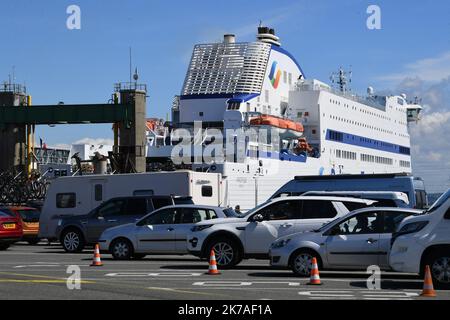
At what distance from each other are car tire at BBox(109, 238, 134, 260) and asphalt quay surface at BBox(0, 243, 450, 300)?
2.64 ft

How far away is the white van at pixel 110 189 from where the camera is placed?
88.1 feet

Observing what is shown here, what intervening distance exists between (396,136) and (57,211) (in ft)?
188

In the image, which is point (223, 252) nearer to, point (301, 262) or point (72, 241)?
→ point (301, 262)

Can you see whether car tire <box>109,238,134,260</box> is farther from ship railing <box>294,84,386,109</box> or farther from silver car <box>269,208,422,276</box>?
ship railing <box>294,84,386,109</box>

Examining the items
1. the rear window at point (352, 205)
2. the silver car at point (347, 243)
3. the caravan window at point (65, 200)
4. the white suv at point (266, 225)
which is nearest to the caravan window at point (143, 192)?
the caravan window at point (65, 200)

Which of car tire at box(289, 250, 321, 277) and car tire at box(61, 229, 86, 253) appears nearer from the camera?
car tire at box(289, 250, 321, 277)

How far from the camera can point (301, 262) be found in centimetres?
1549

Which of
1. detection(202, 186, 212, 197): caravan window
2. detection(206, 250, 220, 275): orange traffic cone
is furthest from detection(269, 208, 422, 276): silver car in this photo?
detection(202, 186, 212, 197): caravan window

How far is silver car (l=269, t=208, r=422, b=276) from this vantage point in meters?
15.2

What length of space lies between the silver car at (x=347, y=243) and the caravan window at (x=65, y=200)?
1321cm

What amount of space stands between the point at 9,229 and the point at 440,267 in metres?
15.3

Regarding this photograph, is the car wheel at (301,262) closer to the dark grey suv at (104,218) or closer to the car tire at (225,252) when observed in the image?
the car tire at (225,252)

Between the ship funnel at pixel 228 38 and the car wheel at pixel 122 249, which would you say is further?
the ship funnel at pixel 228 38
